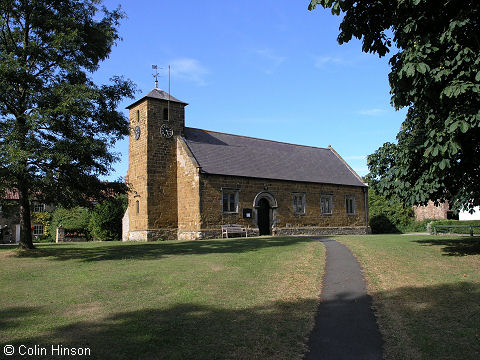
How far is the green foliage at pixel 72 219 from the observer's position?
36.0 metres

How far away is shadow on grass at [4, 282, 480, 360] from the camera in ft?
17.5

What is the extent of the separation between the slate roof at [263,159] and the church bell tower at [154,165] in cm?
Answer: 178

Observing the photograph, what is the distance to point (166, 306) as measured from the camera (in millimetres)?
7602

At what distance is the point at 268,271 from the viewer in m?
11.4

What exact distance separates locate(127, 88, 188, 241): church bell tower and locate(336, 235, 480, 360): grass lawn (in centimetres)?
1734

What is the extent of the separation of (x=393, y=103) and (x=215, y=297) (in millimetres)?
6678

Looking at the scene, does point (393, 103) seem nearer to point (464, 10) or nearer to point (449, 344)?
point (464, 10)

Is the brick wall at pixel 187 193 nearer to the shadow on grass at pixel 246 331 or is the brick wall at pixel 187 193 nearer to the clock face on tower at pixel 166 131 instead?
the clock face on tower at pixel 166 131

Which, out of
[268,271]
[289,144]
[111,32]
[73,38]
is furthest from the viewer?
[289,144]

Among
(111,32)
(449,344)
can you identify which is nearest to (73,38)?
(111,32)

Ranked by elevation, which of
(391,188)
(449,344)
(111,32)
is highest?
(111,32)

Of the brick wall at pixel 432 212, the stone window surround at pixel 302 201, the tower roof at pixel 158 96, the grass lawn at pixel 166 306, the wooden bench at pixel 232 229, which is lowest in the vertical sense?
the grass lawn at pixel 166 306

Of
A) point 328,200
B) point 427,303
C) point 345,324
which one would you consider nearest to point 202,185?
point 328,200

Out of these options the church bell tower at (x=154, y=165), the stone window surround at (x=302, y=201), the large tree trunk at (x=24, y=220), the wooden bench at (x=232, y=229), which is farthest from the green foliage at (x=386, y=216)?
the large tree trunk at (x=24, y=220)
